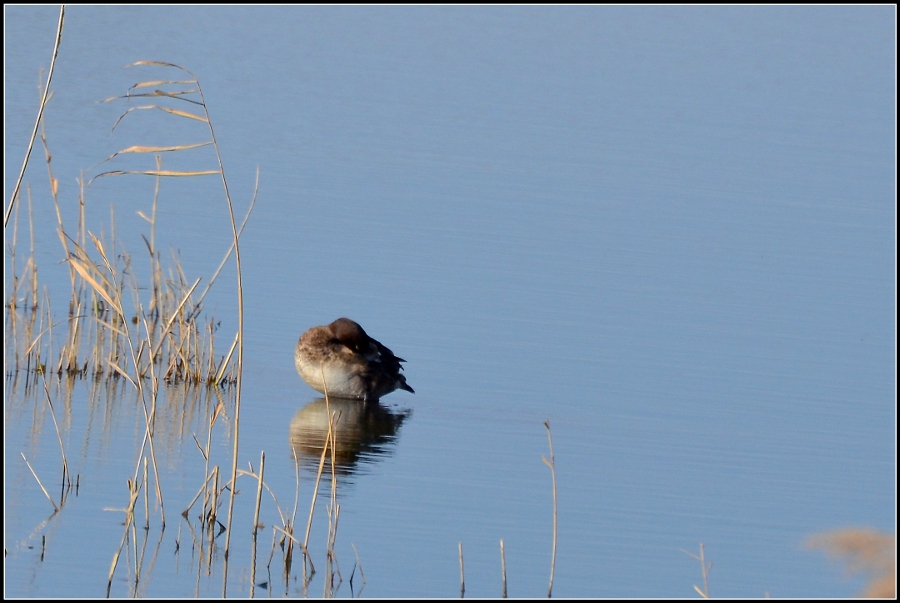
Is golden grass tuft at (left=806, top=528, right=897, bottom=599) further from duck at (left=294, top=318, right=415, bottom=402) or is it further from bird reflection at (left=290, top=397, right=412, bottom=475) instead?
duck at (left=294, top=318, right=415, bottom=402)

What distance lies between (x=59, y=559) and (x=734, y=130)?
17349mm

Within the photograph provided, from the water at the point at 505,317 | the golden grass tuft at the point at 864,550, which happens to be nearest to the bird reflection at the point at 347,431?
the water at the point at 505,317

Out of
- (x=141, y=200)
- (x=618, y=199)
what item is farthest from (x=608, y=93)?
(x=141, y=200)

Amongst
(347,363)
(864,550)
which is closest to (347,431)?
(347,363)

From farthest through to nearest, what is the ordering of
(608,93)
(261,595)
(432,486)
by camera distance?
(608,93)
(432,486)
(261,595)

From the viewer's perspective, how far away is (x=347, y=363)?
9039mm

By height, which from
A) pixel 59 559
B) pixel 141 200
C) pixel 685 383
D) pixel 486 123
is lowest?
pixel 59 559

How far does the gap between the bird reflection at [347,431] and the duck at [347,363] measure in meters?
0.12

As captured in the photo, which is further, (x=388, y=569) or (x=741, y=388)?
(x=741, y=388)

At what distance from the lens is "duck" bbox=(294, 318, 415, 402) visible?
354 inches

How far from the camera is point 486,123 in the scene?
20.2 meters

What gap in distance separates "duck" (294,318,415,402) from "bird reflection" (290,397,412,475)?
12cm

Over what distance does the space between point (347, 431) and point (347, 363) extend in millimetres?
661

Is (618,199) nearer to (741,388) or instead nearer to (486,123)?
(486,123)
